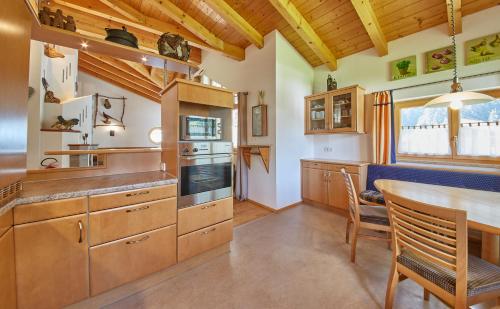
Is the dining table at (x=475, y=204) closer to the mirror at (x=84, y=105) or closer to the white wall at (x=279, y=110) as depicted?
the white wall at (x=279, y=110)

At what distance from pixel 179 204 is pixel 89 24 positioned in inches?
151

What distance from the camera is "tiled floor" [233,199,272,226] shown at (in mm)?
2945

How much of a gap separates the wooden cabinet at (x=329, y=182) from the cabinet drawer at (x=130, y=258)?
99.2 inches

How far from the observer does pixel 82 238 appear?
1.27 metres

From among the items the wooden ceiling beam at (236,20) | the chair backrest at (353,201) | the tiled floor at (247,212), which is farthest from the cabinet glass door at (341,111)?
the tiled floor at (247,212)

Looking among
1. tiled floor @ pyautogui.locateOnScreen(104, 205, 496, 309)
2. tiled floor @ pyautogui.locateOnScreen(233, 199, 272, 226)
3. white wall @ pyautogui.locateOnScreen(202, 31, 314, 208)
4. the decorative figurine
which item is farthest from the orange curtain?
the decorative figurine

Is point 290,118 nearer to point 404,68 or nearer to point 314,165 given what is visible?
point 314,165

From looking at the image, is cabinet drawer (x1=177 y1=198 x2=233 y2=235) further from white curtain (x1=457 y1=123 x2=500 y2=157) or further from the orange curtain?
white curtain (x1=457 y1=123 x2=500 y2=157)

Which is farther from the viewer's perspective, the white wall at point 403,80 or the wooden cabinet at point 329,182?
the wooden cabinet at point 329,182

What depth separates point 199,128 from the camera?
194 cm

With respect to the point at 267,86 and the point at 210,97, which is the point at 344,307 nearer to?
the point at 210,97

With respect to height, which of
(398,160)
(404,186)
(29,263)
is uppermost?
(398,160)

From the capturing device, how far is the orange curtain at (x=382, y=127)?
9.57ft

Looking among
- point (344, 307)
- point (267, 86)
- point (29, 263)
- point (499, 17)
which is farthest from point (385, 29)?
point (29, 263)
